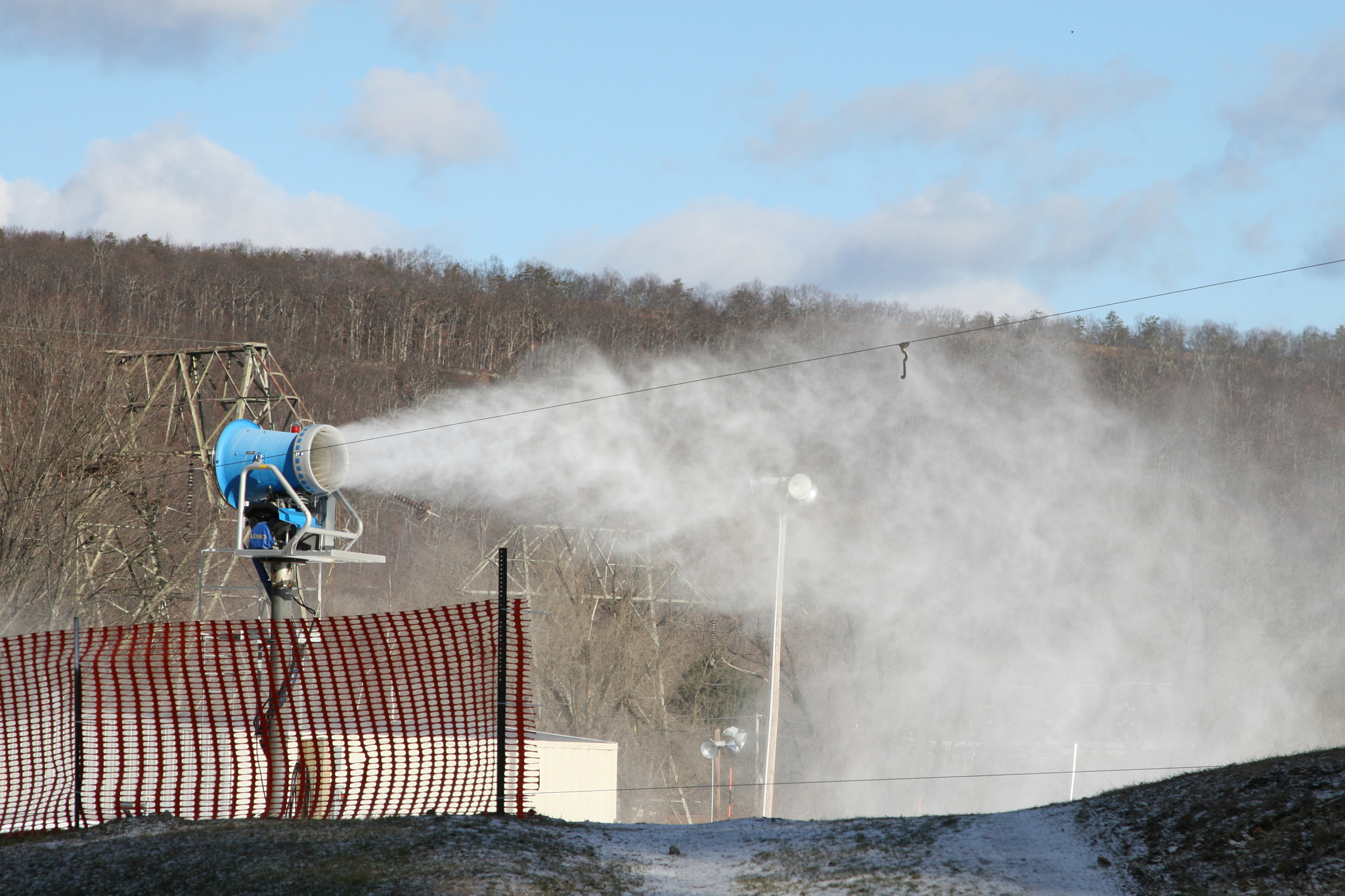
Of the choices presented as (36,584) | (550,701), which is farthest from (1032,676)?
(36,584)

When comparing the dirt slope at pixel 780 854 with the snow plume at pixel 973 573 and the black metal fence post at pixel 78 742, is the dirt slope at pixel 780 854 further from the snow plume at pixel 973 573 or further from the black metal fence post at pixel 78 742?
the snow plume at pixel 973 573

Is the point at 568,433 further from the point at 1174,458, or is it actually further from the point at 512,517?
the point at 1174,458

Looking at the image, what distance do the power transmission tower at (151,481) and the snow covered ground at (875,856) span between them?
65.7ft

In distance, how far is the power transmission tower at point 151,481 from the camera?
96.1 ft

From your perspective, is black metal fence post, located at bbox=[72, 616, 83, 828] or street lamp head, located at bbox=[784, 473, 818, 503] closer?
black metal fence post, located at bbox=[72, 616, 83, 828]

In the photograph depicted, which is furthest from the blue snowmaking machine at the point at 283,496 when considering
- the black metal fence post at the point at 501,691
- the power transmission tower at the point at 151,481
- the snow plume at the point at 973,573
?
the snow plume at the point at 973,573

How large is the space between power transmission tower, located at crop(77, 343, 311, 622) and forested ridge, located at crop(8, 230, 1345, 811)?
171 mm

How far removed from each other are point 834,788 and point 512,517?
23.4 m

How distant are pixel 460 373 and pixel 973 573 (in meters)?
51.9

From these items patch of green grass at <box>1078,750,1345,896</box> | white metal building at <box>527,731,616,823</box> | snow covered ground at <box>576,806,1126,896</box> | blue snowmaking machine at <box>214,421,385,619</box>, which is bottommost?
white metal building at <box>527,731,616,823</box>

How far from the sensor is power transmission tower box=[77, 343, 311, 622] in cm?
2928

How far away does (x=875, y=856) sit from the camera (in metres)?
8.14

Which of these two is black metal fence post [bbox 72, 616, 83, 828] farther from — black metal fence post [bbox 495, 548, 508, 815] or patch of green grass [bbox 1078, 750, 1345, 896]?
patch of green grass [bbox 1078, 750, 1345, 896]

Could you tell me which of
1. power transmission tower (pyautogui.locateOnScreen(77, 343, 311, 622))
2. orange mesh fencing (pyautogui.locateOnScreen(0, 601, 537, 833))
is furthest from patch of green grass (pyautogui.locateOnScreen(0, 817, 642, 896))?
power transmission tower (pyautogui.locateOnScreen(77, 343, 311, 622))
